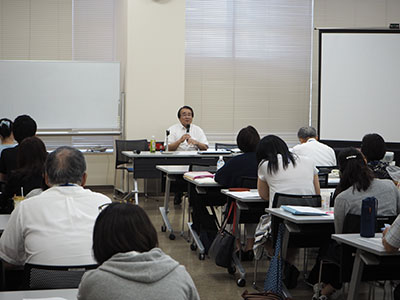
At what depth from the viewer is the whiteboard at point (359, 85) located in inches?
377

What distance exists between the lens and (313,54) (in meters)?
10.5

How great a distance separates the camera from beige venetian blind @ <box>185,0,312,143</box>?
33.1ft

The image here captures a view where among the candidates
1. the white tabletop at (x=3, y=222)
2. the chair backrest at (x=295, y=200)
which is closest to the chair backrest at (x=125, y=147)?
the chair backrest at (x=295, y=200)

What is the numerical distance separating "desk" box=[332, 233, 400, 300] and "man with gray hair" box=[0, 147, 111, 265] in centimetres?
134

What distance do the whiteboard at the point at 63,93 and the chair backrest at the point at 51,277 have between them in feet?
23.2

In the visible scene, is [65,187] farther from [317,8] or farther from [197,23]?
[317,8]

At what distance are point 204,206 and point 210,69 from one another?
4821mm

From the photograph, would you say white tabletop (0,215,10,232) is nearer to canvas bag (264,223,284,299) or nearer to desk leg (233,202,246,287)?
canvas bag (264,223,284,299)

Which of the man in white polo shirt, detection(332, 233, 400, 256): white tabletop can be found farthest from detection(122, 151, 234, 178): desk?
detection(332, 233, 400, 256): white tabletop

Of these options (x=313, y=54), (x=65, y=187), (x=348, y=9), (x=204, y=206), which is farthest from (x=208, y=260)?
(x=348, y=9)

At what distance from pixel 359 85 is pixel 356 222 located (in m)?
6.52

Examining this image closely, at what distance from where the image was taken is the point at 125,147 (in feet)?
29.1

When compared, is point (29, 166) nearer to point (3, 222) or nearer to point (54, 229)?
point (3, 222)

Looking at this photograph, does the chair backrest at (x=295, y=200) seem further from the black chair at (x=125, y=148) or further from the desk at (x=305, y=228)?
the black chair at (x=125, y=148)
